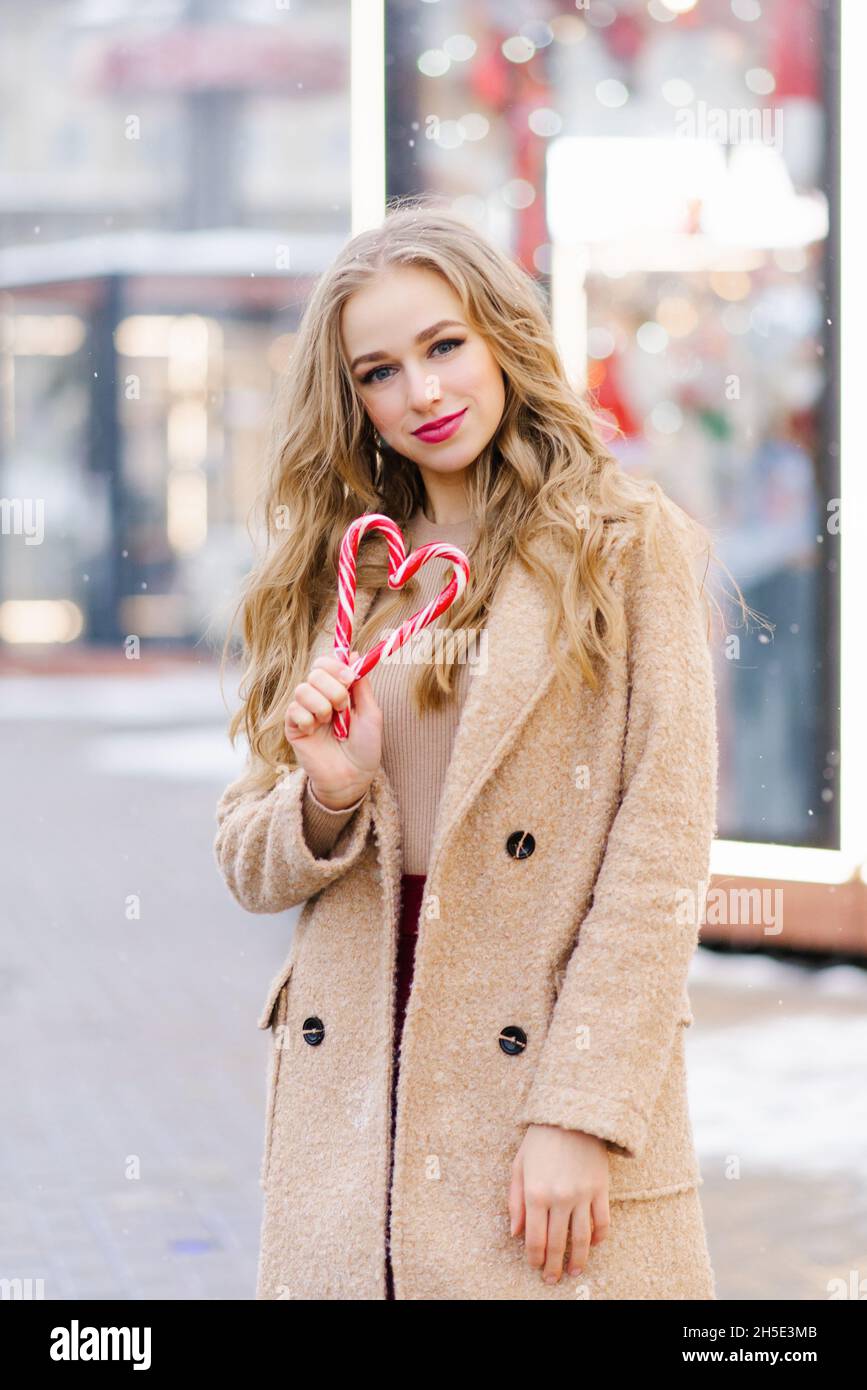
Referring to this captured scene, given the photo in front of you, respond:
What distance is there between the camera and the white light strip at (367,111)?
538 centimetres

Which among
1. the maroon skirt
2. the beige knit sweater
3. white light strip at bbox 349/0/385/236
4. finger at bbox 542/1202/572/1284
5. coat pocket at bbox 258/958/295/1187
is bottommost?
finger at bbox 542/1202/572/1284

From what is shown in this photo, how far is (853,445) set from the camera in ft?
22.7

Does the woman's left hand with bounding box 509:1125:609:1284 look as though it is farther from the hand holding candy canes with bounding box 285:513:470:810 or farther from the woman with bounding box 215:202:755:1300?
the hand holding candy canes with bounding box 285:513:470:810

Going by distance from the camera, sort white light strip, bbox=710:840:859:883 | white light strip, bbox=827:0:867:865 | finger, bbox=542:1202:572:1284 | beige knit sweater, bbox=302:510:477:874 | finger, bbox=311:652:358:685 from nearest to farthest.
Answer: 1. finger, bbox=542:1202:572:1284
2. finger, bbox=311:652:358:685
3. beige knit sweater, bbox=302:510:477:874
4. white light strip, bbox=827:0:867:865
5. white light strip, bbox=710:840:859:883

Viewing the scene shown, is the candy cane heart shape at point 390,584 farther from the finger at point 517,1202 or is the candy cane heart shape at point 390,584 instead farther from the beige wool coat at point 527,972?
the finger at point 517,1202

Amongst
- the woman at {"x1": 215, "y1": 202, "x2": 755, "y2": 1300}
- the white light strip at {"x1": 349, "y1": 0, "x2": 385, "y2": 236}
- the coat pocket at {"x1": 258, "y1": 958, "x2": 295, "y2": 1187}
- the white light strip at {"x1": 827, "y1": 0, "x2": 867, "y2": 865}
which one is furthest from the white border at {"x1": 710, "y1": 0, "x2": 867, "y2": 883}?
the coat pocket at {"x1": 258, "y1": 958, "x2": 295, "y2": 1187}

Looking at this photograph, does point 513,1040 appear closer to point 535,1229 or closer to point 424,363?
point 535,1229

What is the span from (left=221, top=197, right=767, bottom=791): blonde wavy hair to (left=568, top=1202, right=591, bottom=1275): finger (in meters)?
0.61

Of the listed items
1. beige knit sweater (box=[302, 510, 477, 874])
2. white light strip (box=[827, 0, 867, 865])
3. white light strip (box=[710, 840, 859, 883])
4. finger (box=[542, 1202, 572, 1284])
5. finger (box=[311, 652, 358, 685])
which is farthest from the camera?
white light strip (box=[710, 840, 859, 883])

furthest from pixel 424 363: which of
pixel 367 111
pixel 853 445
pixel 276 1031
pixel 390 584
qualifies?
pixel 853 445

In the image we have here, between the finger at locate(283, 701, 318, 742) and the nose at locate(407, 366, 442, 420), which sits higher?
the nose at locate(407, 366, 442, 420)

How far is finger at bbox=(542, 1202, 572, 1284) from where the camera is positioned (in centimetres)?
203

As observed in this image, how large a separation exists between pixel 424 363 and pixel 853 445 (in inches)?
195
